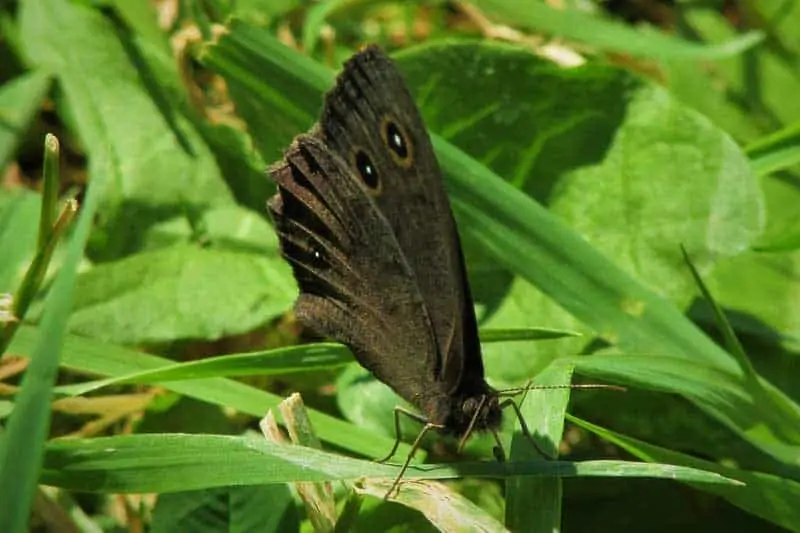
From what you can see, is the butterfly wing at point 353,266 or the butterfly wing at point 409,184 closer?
the butterfly wing at point 409,184

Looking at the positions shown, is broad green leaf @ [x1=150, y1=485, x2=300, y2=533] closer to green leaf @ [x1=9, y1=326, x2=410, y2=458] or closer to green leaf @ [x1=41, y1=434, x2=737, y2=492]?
green leaf @ [x1=41, y1=434, x2=737, y2=492]

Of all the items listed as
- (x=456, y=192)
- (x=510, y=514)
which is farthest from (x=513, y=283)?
(x=510, y=514)

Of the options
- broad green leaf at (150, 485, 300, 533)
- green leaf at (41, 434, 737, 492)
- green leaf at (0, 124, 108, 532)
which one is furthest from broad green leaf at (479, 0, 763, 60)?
green leaf at (0, 124, 108, 532)

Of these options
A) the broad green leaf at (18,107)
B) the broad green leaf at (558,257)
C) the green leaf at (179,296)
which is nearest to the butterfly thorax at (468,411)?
the broad green leaf at (558,257)

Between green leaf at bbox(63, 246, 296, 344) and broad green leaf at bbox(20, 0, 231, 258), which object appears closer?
green leaf at bbox(63, 246, 296, 344)

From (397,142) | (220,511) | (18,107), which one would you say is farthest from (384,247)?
(18,107)

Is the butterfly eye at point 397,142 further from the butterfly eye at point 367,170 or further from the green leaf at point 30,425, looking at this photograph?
the green leaf at point 30,425
